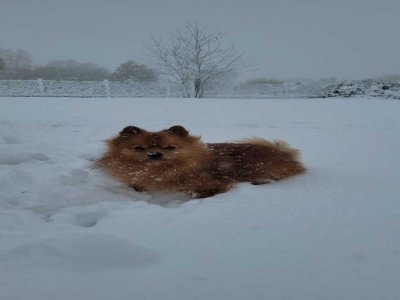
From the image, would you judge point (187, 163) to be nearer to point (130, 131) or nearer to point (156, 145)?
point (156, 145)

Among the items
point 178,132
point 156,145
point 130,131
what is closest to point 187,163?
point 156,145

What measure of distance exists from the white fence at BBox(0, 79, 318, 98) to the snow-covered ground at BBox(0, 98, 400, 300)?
1083 cm

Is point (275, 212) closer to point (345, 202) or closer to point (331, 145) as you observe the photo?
point (345, 202)

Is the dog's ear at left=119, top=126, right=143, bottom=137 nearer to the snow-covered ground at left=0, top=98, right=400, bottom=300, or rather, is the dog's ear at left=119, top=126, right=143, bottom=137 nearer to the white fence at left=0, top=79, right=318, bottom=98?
the snow-covered ground at left=0, top=98, right=400, bottom=300

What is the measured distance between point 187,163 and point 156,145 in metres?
0.42

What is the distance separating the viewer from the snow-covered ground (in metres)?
1.25

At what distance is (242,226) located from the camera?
70.9 inches

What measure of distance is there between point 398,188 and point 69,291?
2302 millimetres

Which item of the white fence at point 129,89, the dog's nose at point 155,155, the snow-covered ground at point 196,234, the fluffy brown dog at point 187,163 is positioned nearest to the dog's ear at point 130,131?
the fluffy brown dog at point 187,163

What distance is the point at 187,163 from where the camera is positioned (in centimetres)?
281

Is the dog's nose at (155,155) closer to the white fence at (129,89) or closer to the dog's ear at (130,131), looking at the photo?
the dog's ear at (130,131)

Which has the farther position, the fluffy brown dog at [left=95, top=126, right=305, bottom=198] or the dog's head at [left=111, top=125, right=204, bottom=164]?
the dog's head at [left=111, top=125, right=204, bottom=164]

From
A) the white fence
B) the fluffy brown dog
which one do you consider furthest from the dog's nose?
the white fence

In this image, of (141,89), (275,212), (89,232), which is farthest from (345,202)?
(141,89)
